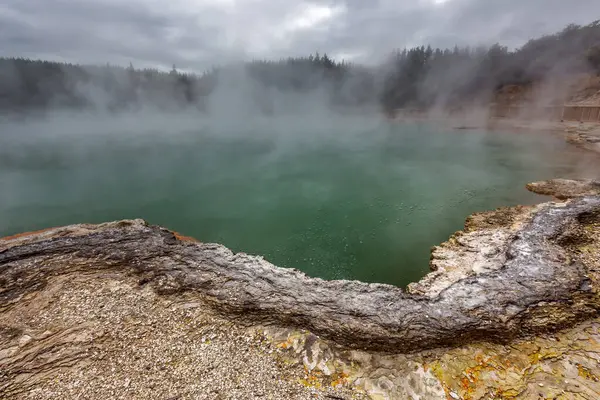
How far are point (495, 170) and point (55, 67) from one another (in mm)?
54918

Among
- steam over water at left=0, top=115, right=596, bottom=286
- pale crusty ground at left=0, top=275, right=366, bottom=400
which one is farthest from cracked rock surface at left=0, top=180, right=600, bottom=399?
steam over water at left=0, top=115, right=596, bottom=286

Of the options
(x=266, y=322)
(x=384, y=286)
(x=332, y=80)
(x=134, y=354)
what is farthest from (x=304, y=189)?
(x=332, y=80)

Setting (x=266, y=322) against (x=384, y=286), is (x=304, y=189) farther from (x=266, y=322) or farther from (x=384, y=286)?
(x=266, y=322)

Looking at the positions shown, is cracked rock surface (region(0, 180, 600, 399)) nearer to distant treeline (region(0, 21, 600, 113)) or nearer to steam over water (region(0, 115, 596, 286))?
steam over water (region(0, 115, 596, 286))

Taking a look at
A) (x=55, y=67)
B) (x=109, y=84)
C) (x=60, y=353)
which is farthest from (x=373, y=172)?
(x=55, y=67)

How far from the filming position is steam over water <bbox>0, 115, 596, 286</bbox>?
661cm

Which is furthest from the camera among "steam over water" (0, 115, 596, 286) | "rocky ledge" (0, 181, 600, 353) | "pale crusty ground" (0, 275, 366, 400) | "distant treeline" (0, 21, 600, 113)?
"distant treeline" (0, 21, 600, 113)

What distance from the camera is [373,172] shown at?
12594 mm

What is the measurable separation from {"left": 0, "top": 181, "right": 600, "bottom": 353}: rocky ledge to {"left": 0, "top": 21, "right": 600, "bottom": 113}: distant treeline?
33.1m

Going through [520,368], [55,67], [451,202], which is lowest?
[451,202]

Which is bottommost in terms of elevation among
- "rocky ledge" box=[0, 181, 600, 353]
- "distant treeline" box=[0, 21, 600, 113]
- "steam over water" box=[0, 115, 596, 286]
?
"steam over water" box=[0, 115, 596, 286]

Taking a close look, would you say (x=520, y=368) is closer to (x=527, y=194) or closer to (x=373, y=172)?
(x=527, y=194)

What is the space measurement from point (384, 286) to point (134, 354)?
299 cm

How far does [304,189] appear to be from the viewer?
1073cm
